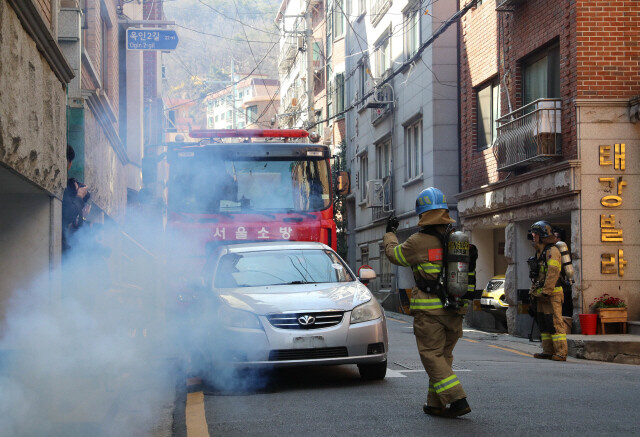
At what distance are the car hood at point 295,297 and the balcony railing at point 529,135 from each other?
7.07 metres

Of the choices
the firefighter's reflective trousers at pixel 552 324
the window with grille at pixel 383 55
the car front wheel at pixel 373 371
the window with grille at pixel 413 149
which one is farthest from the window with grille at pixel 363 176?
the car front wheel at pixel 373 371

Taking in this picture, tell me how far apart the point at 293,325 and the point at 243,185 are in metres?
4.93

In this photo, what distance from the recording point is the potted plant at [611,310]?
1339 centimetres

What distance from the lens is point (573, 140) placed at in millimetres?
14055

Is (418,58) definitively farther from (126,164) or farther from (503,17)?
(126,164)

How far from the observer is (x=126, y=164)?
20016 millimetres

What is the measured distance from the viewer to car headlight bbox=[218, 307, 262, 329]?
7.98m

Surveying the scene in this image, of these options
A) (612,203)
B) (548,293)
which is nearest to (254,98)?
(612,203)

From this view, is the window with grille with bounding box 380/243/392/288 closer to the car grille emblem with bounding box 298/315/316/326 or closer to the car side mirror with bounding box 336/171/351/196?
the car side mirror with bounding box 336/171/351/196

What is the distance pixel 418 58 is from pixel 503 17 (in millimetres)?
5471

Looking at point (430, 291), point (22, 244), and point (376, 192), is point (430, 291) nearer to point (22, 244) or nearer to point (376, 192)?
point (22, 244)

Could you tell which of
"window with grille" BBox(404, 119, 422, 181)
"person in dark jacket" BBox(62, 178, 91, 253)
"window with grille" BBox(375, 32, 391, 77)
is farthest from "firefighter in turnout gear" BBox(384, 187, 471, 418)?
"window with grille" BBox(375, 32, 391, 77)

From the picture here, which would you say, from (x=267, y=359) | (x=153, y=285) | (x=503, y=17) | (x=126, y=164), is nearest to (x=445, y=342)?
(x=267, y=359)

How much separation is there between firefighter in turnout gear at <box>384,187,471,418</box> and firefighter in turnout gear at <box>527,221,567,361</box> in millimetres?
4828
